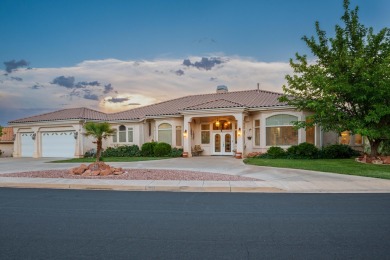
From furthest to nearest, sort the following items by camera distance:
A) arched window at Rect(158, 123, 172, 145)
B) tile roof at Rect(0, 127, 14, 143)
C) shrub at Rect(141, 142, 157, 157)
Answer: tile roof at Rect(0, 127, 14, 143) < arched window at Rect(158, 123, 172, 145) < shrub at Rect(141, 142, 157, 157)

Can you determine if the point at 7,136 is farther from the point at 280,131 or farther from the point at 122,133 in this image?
the point at 280,131

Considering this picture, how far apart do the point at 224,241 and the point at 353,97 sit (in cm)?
1626

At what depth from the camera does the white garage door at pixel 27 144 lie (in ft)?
105

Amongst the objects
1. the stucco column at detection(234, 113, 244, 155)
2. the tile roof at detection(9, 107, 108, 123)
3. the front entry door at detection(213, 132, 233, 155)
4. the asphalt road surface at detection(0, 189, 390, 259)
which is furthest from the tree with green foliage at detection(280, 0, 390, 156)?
the tile roof at detection(9, 107, 108, 123)

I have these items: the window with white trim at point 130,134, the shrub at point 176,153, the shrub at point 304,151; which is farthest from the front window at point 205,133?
the shrub at point 304,151

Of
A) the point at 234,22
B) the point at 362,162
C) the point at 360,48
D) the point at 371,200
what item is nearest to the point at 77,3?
the point at 234,22

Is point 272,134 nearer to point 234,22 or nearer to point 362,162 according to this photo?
point 362,162

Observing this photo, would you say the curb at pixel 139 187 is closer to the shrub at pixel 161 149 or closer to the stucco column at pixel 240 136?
the stucco column at pixel 240 136

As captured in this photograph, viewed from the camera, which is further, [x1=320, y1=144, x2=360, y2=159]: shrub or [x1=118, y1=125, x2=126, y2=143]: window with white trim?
[x1=118, y1=125, x2=126, y2=143]: window with white trim

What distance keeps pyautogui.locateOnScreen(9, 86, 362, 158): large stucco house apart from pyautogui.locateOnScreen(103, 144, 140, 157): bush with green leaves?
3.74 ft

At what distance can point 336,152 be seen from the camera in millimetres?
22703

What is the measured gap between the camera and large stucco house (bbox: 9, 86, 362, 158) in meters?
24.4

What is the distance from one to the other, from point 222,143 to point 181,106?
5.71 meters

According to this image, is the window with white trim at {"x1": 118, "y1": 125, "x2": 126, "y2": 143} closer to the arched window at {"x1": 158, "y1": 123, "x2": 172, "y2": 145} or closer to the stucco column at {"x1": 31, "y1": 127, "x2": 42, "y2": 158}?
the arched window at {"x1": 158, "y1": 123, "x2": 172, "y2": 145}
